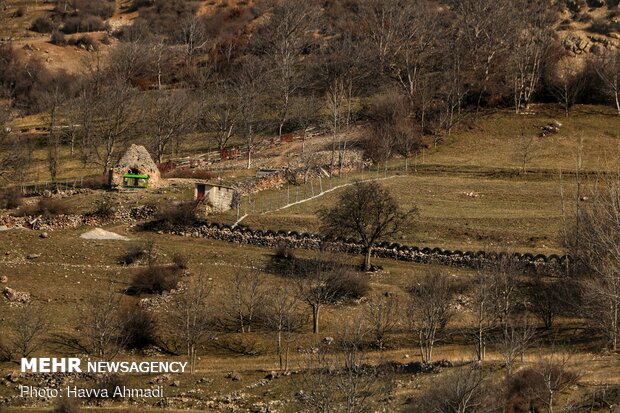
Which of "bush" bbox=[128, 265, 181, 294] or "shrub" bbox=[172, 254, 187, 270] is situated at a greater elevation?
"shrub" bbox=[172, 254, 187, 270]

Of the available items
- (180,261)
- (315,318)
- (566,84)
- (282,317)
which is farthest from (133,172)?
(566,84)

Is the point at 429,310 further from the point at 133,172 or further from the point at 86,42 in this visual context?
the point at 86,42

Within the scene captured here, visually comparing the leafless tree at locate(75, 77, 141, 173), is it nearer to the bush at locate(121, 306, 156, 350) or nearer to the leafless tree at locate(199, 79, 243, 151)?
the leafless tree at locate(199, 79, 243, 151)

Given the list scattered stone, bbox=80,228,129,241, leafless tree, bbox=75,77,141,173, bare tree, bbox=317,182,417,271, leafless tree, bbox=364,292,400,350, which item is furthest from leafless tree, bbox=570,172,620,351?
leafless tree, bbox=75,77,141,173

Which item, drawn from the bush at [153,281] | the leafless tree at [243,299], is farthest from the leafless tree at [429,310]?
the bush at [153,281]

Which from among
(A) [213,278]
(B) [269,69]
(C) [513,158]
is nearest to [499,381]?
(A) [213,278]

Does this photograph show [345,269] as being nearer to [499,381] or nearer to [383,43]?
[499,381]
